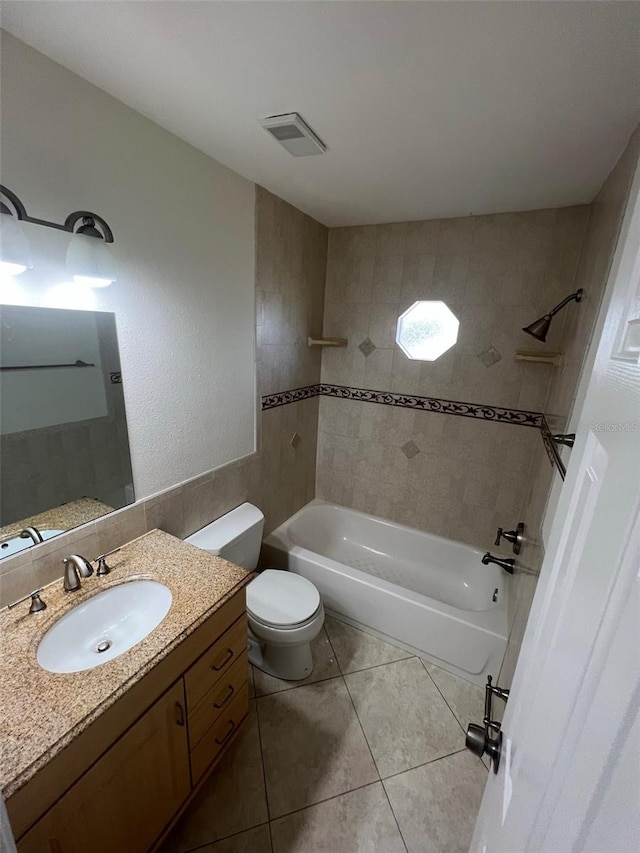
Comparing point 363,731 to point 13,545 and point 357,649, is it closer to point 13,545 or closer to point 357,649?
point 357,649

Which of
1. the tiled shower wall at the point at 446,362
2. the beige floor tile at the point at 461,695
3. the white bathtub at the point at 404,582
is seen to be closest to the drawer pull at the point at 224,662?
the white bathtub at the point at 404,582

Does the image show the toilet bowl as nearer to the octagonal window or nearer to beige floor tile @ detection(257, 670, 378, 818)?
beige floor tile @ detection(257, 670, 378, 818)

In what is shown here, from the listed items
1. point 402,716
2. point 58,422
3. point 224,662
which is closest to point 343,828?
point 402,716

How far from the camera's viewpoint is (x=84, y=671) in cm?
91

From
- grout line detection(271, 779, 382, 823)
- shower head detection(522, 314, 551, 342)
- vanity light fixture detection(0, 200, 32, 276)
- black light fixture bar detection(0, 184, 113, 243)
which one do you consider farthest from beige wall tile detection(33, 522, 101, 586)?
shower head detection(522, 314, 551, 342)

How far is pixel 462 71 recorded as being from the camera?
2.98ft

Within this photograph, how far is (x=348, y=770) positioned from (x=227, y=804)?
0.47 meters

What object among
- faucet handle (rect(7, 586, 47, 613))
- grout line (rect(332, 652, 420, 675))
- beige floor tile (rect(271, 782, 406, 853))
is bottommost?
beige floor tile (rect(271, 782, 406, 853))

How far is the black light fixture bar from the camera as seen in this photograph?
0.91 meters

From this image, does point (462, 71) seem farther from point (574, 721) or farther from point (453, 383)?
point (453, 383)

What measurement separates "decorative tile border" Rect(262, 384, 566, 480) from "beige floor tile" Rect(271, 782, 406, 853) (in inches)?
65.0

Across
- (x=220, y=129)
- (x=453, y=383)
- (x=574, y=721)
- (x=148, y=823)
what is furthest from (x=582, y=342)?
(x=148, y=823)

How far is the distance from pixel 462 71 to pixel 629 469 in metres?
1.11

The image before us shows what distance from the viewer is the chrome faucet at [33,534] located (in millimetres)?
1097
